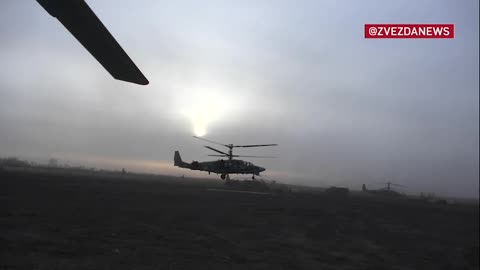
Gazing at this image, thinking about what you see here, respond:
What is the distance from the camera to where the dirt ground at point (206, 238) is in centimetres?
1434

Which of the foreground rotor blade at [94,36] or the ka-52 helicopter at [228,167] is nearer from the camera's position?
the foreground rotor blade at [94,36]

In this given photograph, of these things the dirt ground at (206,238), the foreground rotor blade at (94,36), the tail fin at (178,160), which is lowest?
the dirt ground at (206,238)

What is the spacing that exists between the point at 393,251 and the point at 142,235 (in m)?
15.3

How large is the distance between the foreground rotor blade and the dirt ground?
11297 millimetres

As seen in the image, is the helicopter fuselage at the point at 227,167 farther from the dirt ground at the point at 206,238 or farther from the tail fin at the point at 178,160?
the dirt ground at the point at 206,238

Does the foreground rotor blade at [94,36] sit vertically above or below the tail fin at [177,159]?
below

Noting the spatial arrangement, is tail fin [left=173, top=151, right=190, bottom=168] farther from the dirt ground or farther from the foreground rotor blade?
the foreground rotor blade

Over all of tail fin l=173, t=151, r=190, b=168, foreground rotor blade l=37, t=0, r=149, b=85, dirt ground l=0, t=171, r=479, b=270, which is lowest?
dirt ground l=0, t=171, r=479, b=270

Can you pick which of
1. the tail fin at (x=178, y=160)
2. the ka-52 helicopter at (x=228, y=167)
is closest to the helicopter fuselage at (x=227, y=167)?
the ka-52 helicopter at (x=228, y=167)

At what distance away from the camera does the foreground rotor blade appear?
2846 millimetres

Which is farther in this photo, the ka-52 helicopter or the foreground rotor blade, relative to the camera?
the ka-52 helicopter

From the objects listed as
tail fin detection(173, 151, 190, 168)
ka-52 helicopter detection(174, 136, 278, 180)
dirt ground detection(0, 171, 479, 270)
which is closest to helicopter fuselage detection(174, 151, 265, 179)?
ka-52 helicopter detection(174, 136, 278, 180)

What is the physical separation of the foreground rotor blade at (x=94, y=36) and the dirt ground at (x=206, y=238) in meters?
11.3

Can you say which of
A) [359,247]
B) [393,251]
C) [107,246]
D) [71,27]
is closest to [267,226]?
[359,247]
